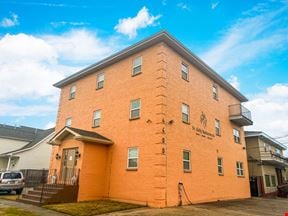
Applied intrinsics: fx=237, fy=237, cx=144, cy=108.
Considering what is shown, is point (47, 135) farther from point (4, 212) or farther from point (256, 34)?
point (256, 34)

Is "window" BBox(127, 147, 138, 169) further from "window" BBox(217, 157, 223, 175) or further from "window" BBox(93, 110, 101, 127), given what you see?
"window" BBox(217, 157, 223, 175)

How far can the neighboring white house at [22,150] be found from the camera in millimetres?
27656

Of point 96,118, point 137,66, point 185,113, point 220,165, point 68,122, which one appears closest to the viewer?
point 185,113

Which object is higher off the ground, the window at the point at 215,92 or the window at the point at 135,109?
the window at the point at 215,92

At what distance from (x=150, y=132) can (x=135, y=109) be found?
2.20m

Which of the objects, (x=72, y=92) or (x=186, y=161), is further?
(x=72, y=92)

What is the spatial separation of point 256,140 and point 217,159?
11.2 meters

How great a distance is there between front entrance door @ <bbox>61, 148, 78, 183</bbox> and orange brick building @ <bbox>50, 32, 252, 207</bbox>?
7 cm

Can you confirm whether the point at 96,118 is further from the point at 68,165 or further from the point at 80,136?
the point at 68,165

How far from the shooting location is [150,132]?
13.9 metres

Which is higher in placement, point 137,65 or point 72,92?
point 137,65

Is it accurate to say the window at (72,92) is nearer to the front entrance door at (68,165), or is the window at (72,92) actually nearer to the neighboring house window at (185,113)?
the front entrance door at (68,165)

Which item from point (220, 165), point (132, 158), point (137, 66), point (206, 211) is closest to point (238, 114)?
point (220, 165)

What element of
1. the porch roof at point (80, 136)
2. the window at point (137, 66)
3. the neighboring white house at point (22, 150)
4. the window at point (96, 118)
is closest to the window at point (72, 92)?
the window at point (96, 118)
